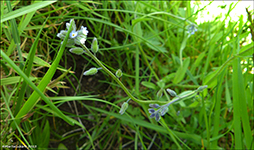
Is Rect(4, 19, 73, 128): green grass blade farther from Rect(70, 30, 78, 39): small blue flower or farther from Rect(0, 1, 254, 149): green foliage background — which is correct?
Rect(0, 1, 254, 149): green foliage background

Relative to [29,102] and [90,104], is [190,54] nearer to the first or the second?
[90,104]

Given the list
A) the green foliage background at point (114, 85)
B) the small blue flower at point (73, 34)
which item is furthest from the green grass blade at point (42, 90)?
the green foliage background at point (114, 85)

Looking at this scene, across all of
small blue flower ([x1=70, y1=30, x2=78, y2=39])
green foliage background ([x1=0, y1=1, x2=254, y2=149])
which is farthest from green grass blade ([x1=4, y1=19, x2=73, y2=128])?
green foliage background ([x1=0, y1=1, x2=254, y2=149])

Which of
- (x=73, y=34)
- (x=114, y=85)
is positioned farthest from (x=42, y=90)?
(x=114, y=85)

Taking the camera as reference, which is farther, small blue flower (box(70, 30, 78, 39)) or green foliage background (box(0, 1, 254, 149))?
green foliage background (box(0, 1, 254, 149))

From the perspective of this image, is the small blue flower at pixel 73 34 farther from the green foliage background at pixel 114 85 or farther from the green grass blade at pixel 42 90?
the green foliage background at pixel 114 85

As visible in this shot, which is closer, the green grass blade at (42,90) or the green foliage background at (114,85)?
the green grass blade at (42,90)

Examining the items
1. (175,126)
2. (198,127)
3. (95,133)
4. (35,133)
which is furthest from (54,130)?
(198,127)

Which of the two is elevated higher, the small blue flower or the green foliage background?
the small blue flower

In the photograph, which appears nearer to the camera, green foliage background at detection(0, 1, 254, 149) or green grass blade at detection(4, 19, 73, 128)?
green grass blade at detection(4, 19, 73, 128)

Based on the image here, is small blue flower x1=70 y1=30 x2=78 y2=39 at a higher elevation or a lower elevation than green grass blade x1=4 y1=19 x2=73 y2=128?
higher

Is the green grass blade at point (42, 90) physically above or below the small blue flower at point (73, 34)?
below
